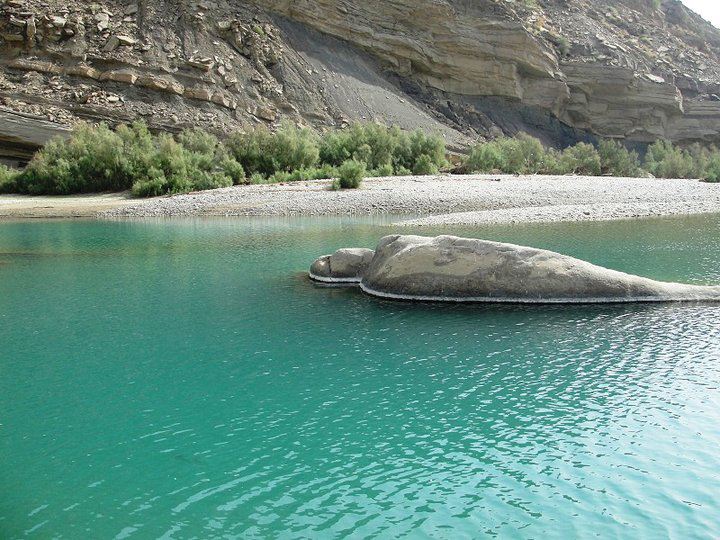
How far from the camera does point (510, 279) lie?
14328 millimetres

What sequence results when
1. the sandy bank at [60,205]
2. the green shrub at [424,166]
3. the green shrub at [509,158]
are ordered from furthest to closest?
the green shrub at [509,158] → the green shrub at [424,166] → the sandy bank at [60,205]

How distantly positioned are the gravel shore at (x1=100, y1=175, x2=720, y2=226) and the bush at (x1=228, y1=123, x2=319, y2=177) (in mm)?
6445

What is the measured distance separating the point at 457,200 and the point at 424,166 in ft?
48.2

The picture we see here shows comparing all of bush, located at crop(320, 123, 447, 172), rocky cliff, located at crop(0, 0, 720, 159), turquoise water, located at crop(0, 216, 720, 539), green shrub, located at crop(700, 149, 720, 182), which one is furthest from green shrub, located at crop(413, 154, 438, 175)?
turquoise water, located at crop(0, 216, 720, 539)

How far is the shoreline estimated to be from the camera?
3259 cm

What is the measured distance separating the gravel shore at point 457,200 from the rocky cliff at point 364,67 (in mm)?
18613

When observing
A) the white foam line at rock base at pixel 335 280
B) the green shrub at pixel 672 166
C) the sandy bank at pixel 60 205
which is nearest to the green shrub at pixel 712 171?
the green shrub at pixel 672 166

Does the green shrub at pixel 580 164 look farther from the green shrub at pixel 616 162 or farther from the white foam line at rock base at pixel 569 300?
the white foam line at rock base at pixel 569 300

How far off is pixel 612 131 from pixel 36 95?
59.6m

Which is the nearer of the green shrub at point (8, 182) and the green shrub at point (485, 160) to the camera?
the green shrub at point (8, 182)

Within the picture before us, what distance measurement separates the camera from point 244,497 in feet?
21.7

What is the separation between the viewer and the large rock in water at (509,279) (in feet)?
46.1

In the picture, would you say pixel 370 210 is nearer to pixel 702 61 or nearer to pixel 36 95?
pixel 36 95

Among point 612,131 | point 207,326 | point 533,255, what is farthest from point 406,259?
point 612,131
